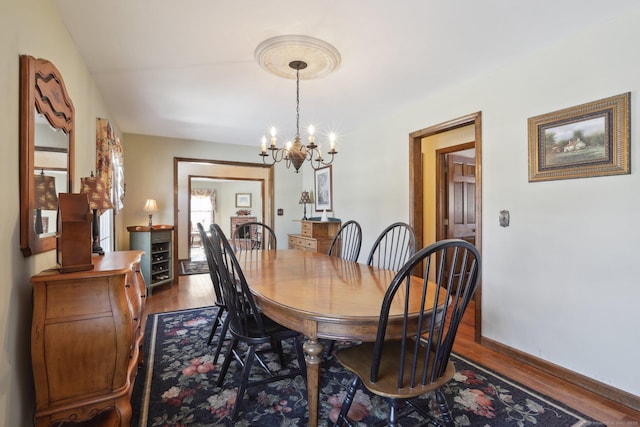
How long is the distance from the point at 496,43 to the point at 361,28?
3.30 ft

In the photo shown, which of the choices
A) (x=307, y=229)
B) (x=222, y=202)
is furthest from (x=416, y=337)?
(x=222, y=202)

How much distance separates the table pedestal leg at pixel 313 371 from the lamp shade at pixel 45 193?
1476 mm

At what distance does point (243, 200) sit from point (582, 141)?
931 cm

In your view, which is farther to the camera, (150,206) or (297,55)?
(150,206)

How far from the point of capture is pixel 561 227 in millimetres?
2176

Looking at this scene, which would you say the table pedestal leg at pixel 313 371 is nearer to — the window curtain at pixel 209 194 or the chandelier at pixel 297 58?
the chandelier at pixel 297 58

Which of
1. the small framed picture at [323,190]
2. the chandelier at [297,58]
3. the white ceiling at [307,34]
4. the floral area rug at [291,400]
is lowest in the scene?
the floral area rug at [291,400]

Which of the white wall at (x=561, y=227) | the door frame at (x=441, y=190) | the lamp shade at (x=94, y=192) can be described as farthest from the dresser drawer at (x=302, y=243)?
the lamp shade at (x=94, y=192)

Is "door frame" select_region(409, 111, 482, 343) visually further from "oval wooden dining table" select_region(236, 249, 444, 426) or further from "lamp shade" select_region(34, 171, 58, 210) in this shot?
"lamp shade" select_region(34, 171, 58, 210)

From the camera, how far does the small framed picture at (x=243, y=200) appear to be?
1027 centimetres

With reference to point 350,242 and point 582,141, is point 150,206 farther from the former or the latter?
point 582,141

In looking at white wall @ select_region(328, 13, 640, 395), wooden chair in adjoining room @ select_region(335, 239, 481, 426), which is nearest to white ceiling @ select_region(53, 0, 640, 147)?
white wall @ select_region(328, 13, 640, 395)

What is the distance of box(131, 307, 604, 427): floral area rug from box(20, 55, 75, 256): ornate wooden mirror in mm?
1075

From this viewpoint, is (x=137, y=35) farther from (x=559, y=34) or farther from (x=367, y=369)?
(x=559, y=34)
